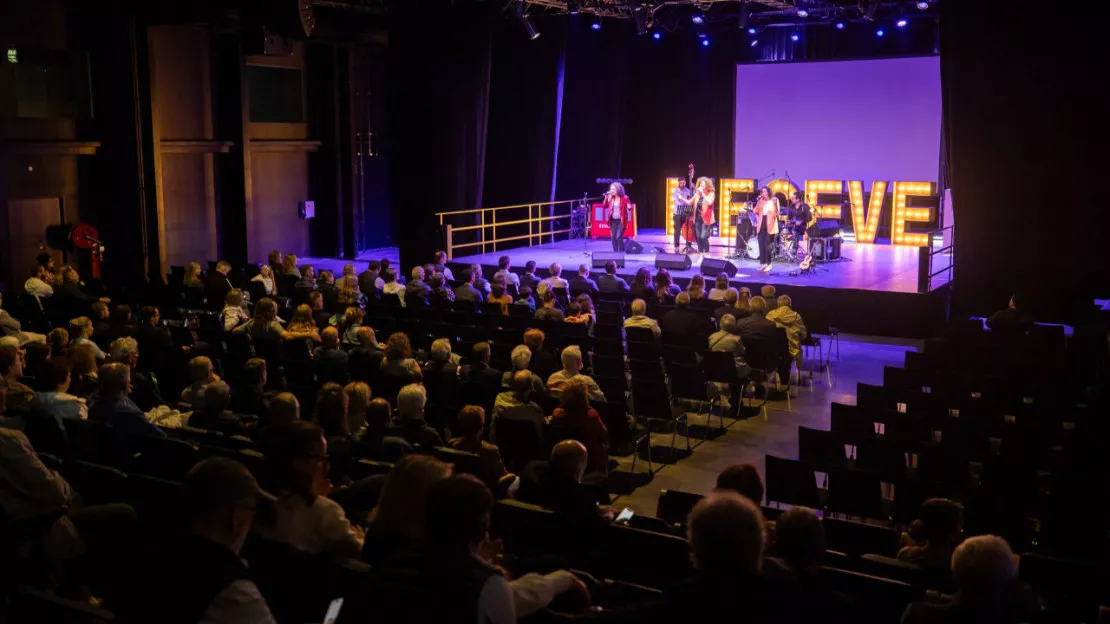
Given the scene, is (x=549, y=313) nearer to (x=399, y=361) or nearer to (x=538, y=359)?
(x=538, y=359)

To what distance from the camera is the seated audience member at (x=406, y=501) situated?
3336 mm

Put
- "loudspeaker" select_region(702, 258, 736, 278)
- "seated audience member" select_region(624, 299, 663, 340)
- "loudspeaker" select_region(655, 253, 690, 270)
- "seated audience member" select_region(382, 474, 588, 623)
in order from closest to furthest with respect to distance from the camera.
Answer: "seated audience member" select_region(382, 474, 588, 623), "seated audience member" select_region(624, 299, 663, 340), "loudspeaker" select_region(702, 258, 736, 278), "loudspeaker" select_region(655, 253, 690, 270)

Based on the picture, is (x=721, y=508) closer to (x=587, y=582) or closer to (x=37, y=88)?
(x=587, y=582)

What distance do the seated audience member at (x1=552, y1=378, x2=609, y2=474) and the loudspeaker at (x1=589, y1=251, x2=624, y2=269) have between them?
9.71 meters

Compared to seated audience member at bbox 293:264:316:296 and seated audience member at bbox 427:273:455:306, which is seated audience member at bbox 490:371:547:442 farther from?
seated audience member at bbox 293:264:316:296

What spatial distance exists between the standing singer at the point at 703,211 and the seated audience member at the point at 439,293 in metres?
6.81

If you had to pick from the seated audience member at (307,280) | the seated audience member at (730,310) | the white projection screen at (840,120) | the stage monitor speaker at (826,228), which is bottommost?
the seated audience member at (730,310)

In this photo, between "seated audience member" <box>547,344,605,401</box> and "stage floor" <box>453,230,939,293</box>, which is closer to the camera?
"seated audience member" <box>547,344,605,401</box>

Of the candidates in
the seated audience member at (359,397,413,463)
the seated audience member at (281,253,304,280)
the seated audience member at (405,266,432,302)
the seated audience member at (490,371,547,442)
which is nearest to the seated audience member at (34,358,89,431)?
the seated audience member at (359,397,413,463)

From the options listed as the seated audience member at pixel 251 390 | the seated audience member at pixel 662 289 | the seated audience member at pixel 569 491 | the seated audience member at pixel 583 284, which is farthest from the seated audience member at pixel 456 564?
the seated audience member at pixel 583 284

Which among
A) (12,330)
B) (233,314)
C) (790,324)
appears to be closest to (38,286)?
(12,330)

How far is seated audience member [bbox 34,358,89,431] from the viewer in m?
6.39

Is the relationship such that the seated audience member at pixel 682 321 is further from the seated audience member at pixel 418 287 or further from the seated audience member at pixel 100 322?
the seated audience member at pixel 100 322

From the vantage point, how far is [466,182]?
1866 centimetres
